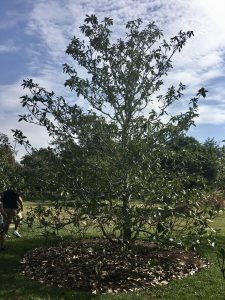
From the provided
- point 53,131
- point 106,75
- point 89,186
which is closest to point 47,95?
point 53,131

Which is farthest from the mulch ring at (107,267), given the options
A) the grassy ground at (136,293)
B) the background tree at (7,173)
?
the background tree at (7,173)

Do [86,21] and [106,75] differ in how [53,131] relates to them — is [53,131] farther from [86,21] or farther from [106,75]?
[86,21]

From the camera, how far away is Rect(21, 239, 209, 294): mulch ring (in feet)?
28.5

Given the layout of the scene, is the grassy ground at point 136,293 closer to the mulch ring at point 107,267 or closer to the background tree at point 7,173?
the mulch ring at point 107,267

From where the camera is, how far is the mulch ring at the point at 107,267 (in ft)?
28.5

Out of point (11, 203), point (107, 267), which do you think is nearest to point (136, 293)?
point (107, 267)

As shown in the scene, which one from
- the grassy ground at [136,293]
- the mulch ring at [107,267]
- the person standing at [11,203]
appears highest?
the person standing at [11,203]

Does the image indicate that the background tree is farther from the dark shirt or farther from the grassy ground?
the grassy ground

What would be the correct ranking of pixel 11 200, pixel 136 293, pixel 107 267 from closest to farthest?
pixel 136 293
pixel 107 267
pixel 11 200

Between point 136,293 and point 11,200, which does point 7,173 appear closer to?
point 11,200

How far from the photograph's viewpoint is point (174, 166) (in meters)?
11.8

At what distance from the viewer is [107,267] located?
9.62 m

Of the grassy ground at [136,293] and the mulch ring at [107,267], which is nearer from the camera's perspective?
the grassy ground at [136,293]

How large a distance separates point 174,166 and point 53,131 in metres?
3.45
